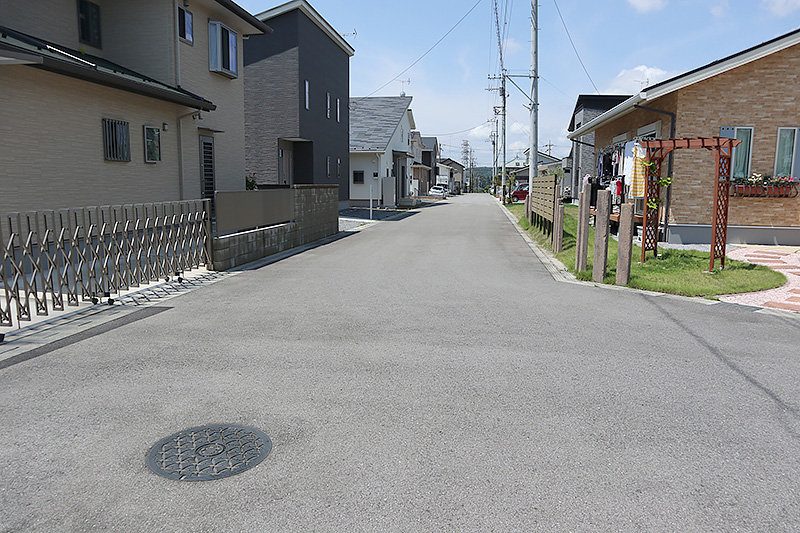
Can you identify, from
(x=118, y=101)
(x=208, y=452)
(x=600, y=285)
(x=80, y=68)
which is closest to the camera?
(x=208, y=452)

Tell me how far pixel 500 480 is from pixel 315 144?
23.7 metres

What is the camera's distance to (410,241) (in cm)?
1659

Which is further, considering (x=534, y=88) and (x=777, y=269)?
(x=534, y=88)

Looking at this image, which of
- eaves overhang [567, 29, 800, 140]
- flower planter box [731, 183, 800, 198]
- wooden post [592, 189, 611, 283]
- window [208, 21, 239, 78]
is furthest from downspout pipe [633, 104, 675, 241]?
window [208, 21, 239, 78]

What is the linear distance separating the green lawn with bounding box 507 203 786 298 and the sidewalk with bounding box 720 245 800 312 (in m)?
0.20

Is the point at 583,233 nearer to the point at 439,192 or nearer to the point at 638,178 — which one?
the point at 638,178

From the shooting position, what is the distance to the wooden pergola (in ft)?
34.9

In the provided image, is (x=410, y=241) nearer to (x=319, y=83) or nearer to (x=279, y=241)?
(x=279, y=241)

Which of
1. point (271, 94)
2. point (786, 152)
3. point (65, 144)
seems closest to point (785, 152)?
point (786, 152)

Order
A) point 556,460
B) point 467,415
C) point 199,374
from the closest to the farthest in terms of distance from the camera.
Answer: point 556,460 < point 467,415 < point 199,374

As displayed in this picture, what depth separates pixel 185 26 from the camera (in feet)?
51.4

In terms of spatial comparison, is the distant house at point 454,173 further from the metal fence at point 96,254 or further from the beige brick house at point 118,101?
the metal fence at point 96,254

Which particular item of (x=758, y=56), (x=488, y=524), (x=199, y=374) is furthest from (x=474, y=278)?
(x=758, y=56)

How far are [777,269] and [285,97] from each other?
18.6m
